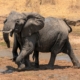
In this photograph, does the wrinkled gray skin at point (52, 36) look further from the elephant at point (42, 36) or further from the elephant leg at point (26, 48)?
the elephant leg at point (26, 48)

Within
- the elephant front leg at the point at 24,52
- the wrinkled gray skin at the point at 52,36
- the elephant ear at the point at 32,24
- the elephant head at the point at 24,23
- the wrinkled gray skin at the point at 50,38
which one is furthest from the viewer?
the wrinkled gray skin at the point at 52,36

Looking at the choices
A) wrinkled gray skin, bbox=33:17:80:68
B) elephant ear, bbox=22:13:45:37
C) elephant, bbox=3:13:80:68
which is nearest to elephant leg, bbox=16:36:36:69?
elephant, bbox=3:13:80:68

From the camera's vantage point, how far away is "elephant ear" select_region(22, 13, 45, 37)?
1032 centimetres

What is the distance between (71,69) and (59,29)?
4.38 feet

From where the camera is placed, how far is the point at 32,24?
1040 centimetres

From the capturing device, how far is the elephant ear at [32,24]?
1032 centimetres

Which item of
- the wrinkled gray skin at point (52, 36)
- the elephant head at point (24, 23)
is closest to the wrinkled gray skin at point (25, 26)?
the elephant head at point (24, 23)

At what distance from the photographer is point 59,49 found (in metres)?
11.0

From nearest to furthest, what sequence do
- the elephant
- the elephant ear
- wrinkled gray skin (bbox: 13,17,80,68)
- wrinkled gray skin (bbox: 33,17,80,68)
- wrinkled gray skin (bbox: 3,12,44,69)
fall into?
wrinkled gray skin (bbox: 3,12,44,69) < the elephant < the elephant ear < wrinkled gray skin (bbox: 13,17,80,68) < wrinkled gray skin (bbox: 33,17,80,68)

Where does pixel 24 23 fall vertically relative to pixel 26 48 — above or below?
above

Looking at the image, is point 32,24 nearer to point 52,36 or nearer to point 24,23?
point 24,23

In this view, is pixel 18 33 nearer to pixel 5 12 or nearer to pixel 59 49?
pixel 59 49

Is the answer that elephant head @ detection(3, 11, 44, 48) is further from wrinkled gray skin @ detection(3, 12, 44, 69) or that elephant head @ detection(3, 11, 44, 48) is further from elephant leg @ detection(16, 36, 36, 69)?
elephant leg @ detection(16, 36, 36, 69)

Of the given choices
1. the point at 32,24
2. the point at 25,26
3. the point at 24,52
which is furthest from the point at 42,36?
the point at 24,52
